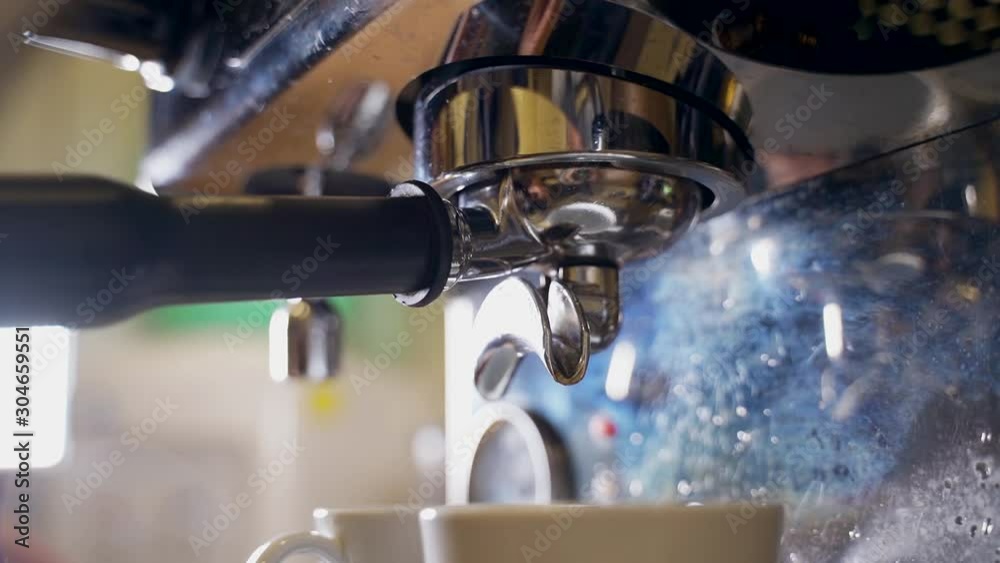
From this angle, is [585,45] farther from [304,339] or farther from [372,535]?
[304,339]

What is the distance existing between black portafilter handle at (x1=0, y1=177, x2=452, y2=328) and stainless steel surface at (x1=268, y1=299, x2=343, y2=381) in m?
0.31

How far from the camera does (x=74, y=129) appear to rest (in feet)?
2.43

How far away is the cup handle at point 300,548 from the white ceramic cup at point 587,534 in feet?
0.20

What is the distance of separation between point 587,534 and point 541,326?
64 mm

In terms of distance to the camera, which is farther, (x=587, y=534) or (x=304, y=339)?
(x=304, y=339)

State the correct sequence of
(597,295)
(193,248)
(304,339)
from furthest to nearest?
(304,339)
(597,295)
(193,248)

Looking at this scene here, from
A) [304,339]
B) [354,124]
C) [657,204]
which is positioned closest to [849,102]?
[657,204]

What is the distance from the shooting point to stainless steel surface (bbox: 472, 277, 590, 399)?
0.28m

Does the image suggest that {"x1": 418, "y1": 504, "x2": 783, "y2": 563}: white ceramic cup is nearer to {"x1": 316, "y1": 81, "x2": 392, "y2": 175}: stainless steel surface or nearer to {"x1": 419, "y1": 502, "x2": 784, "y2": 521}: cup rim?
{"x1": 419, "y1": 502, "x2": 784, "y2": 521}: cup rim

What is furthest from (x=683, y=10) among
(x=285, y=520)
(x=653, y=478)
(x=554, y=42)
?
(x=285, y=520)

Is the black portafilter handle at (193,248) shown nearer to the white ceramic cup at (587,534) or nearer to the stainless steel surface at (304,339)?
the white ceramic cup at (587,534)

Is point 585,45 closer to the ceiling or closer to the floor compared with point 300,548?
closer to the ceiling

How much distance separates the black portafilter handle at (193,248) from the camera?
20 centimetres

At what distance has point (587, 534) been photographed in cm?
26
